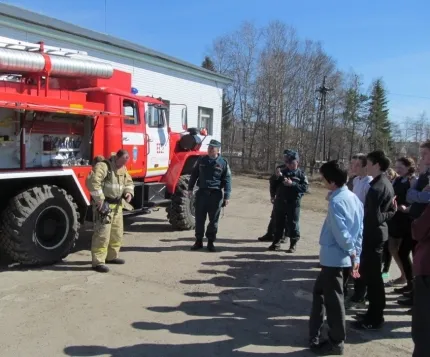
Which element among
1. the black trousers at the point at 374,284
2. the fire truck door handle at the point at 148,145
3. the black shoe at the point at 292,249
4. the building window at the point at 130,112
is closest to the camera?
the black trousers at the point at 374,284

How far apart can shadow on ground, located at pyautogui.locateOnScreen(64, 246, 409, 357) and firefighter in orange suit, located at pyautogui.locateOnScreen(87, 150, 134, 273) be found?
131cm

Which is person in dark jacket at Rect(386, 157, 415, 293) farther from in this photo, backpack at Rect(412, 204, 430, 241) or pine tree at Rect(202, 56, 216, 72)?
pine tree at Rect(202, 56, 216, 72)

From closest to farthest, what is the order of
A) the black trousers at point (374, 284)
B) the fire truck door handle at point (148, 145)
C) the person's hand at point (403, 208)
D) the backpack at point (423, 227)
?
the backpack at point (423, 227), the black trousers at point (374, 284), the person's hand at point (403, 208), the fire truck door handle at point (148, 145)

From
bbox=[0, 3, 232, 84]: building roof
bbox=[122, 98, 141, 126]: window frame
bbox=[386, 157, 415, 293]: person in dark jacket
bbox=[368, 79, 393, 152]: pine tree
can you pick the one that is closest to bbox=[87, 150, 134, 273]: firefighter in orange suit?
bbox=[122, 98, 141, 126]: window frame

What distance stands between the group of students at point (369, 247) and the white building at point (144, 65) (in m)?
9.03

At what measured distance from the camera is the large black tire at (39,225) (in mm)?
5980

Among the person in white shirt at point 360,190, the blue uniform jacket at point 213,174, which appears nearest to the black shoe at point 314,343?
the person in white shirt at point 360,190

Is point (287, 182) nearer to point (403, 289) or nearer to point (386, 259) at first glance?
point (386, 259)

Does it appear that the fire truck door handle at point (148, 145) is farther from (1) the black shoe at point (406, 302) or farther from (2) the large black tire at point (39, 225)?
(1) the black shoe at point (406, 302)

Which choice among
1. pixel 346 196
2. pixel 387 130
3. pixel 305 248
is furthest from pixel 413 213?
pixel 387 130

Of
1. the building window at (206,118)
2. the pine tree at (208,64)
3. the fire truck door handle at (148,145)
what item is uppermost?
the pine tree at (208,64)

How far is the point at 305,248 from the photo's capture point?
823 cm

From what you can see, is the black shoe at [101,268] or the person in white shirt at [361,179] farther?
the black shoe at [101,268]

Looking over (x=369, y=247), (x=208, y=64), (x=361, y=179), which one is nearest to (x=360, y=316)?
(x=369, y=247)
